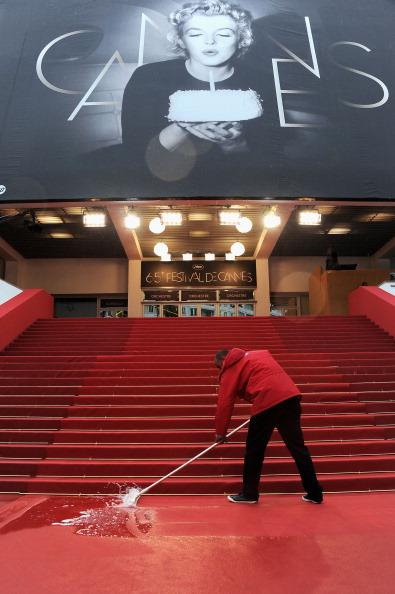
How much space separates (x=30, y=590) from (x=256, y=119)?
9.30m

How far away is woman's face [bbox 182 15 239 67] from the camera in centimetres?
1046

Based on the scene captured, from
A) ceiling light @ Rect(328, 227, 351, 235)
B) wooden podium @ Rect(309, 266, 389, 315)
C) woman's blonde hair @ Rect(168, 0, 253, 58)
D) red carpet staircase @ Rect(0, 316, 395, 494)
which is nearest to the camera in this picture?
red carpet staircase @ Rect(0, 316, 395, 494)

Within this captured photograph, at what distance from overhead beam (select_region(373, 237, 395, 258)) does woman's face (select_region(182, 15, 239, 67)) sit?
28.5ft

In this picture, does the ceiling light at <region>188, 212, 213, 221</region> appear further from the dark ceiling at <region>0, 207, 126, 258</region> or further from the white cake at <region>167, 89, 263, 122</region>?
the white cake at <region>167, 89, 263, 122</region>

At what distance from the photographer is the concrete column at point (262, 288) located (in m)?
16.0

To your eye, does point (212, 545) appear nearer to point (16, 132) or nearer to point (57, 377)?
point (57, 377)

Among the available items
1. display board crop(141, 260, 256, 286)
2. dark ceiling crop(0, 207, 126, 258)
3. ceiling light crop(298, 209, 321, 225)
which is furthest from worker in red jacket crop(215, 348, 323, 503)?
display board crop(141, 260, 256, 286)

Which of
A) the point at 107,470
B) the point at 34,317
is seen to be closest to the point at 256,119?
the point at 34,317

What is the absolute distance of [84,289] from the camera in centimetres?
1714

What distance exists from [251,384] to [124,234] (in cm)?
1093

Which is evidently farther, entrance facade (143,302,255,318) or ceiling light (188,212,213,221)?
entrance facade (143,302,255,318)

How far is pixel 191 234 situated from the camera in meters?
15.1

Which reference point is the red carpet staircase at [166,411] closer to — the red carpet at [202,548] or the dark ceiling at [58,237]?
the red carpet at [202,548]

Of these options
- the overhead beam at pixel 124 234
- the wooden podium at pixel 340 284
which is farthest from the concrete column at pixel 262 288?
the overhead beam at pixel 124 234
